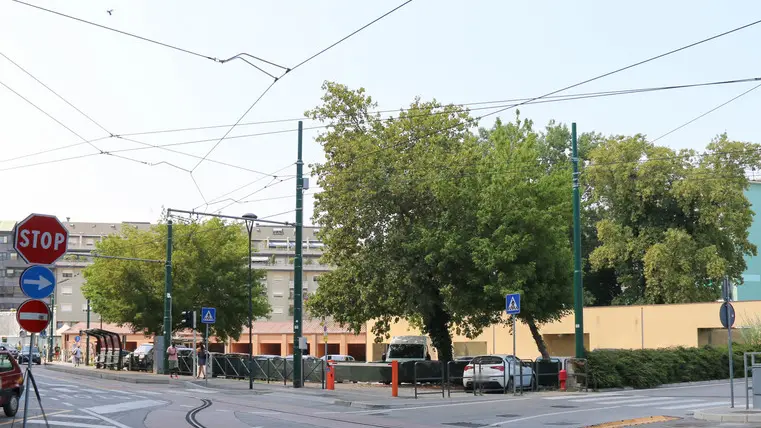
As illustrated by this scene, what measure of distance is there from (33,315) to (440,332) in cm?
2509

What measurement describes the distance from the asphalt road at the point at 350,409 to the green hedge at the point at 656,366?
1.18 m

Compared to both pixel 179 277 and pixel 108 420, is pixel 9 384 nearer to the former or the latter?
pixel 108 420

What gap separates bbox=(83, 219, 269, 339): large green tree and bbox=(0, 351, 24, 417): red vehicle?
31.6 meters

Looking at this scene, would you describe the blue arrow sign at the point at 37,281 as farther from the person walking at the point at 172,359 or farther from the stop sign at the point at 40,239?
the person walking at the point at 172,359

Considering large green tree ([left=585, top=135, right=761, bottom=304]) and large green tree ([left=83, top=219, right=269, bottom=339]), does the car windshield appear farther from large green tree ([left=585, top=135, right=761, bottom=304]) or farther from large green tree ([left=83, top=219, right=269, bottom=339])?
large green tree ([left=585, top=135, right=761, bottom=304])

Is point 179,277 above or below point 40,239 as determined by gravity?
above

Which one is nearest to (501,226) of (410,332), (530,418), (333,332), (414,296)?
(414,296)

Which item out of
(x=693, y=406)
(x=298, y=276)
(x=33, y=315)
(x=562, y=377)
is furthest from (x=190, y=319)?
(x=33, y=315)

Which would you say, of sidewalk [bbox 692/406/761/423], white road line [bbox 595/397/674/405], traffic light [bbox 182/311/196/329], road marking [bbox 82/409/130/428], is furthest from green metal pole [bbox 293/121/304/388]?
sidewalk [bbox 692/406/761/423]

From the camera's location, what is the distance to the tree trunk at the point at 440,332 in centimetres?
3591

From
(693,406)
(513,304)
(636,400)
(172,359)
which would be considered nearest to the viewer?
(693,406)

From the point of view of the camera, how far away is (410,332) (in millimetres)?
58531

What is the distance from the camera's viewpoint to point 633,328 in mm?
48375

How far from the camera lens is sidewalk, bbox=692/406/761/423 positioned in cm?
1727
